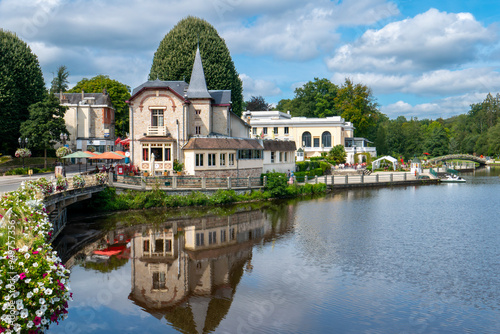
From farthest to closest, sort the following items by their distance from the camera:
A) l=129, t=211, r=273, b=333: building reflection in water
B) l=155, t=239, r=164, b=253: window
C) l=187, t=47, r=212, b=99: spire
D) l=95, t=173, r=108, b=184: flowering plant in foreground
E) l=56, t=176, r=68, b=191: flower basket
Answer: l=187, t=47, r=212, b=99: spire, l=95, t=173, r=108, b=184: flowering plant in foreground, l=56, t=176, r=68, b=191: flower basket, l=155, t=239, r=164, b=253: window, l=129, t=211, r=273, b=333: building reflection in water

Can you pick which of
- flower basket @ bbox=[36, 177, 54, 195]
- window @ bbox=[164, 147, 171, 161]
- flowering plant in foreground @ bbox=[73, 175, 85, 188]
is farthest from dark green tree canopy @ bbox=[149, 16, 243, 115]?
flower basket @ bbox=[36, 177, 54, 195]

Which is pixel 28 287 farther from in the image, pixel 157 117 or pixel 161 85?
pixel 161 85

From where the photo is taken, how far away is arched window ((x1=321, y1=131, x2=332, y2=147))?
7462 cm

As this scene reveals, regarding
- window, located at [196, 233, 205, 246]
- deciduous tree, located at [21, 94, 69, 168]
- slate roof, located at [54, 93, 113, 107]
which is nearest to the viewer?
window, located at [196, 233, 205, 246]

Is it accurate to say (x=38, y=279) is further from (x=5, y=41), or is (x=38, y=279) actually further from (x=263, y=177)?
(x=5, y=41)

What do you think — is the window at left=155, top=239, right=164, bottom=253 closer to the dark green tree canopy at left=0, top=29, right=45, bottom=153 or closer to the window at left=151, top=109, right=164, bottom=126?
the window at left=151, top=109, right=164, bottom=126

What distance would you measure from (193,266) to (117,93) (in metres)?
61.2

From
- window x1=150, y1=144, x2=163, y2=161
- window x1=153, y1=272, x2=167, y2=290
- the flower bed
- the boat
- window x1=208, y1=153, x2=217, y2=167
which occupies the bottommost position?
window x1=153, y1=272, x2=167, y2=290

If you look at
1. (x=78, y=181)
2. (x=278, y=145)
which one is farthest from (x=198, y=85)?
(x=78, y=181)

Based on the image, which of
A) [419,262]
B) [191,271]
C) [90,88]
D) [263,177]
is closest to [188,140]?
[263,177]

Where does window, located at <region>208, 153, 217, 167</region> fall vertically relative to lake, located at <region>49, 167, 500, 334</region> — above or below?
above

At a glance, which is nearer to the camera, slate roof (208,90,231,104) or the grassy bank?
the grassy bank

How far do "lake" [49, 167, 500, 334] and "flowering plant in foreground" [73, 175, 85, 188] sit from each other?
100 inches

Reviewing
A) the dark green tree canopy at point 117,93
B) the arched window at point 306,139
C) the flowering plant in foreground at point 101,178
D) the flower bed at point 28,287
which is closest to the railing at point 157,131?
the flowering plant in foreground at point 101,178
